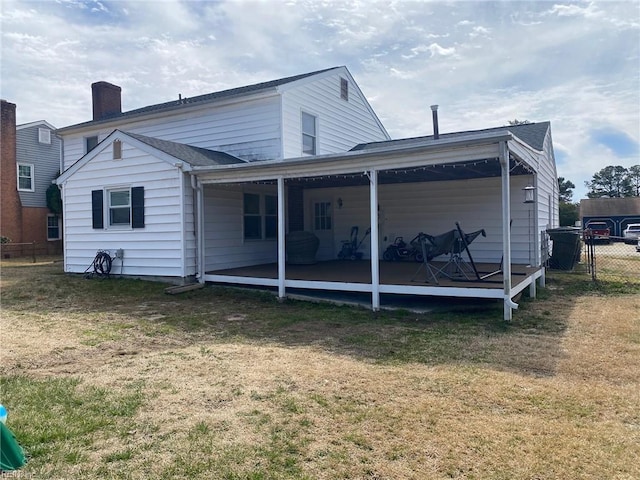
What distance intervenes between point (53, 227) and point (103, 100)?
28.1ft

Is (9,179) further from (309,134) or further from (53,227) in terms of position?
(309,134)

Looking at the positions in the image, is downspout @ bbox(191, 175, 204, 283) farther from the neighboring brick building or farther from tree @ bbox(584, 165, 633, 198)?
tree @ bbox(584, 165, 633, 198)

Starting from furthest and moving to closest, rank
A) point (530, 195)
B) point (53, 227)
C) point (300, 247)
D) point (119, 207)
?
1. point (53, 227)
2. point (300, 247)
3. point (119, 207)
4. point (530, 195)

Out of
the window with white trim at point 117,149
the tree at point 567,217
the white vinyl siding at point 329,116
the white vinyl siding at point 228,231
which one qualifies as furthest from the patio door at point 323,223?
the tree at point 567,217

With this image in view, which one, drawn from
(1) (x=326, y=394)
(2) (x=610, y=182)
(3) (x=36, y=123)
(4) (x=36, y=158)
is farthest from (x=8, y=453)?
(2) (x=610, y=182)

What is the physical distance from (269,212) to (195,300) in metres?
4.18

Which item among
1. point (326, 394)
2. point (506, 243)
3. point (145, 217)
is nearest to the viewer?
point (326, 394)

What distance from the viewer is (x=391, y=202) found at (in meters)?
12.0

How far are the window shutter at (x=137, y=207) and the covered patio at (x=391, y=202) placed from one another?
140cm

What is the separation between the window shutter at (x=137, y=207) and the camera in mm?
10031

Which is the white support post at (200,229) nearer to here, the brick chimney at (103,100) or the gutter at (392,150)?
the gutter at (392,150)

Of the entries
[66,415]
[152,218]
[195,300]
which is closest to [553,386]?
[66,415]

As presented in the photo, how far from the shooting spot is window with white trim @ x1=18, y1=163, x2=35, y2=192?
21422 mm

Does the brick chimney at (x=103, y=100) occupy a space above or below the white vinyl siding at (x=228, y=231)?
above
